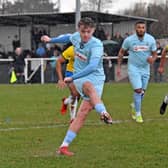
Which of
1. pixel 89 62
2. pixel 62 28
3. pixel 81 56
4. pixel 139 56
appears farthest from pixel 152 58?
pixel 62 28

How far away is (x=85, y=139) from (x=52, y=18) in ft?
86.9

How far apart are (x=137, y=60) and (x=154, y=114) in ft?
5.94

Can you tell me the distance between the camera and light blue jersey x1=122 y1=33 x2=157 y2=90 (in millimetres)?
12891

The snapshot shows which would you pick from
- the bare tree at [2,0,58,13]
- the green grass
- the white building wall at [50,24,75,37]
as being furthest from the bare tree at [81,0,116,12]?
the green grass

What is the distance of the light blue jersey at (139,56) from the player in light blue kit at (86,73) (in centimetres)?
431

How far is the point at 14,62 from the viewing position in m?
28.9

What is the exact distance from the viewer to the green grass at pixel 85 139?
796 centimetres

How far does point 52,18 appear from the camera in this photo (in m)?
36.0

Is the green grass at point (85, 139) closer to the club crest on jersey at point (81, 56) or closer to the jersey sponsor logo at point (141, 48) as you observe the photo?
the club crest on jersey at point (81, 56)

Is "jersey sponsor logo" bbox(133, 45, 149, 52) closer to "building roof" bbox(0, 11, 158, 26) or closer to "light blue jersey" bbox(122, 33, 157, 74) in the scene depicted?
"light blue jersey" bbox(122, 33, 157, 74)

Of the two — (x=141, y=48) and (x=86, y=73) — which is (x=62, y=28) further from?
(x=86, y=73)

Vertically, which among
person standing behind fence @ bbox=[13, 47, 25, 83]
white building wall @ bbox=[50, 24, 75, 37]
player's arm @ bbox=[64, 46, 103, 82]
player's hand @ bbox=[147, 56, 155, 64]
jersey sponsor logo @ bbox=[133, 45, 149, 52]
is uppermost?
player's arm @ bbox=[64, 46, 103, 82]

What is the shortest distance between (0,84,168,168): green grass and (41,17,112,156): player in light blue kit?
452mm

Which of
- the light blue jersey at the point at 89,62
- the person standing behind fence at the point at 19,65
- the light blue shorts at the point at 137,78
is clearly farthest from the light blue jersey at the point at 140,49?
the person standing behind fence at the point at 19,65
